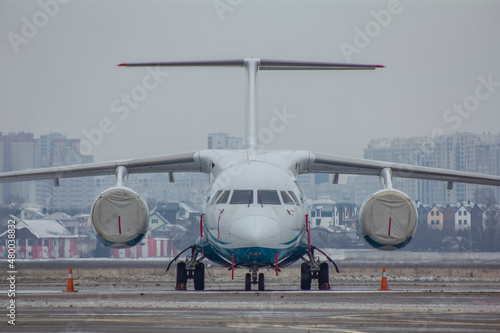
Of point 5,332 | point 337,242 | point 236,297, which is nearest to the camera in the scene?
point 5,332

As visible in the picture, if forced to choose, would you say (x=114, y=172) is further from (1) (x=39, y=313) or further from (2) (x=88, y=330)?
(2) (x=88, y=330)

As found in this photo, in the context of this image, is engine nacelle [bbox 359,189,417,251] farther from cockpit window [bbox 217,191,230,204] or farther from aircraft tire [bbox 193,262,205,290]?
aircraft tire [bbox 193,262,205,290]

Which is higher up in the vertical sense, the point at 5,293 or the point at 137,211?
the point at 137,211

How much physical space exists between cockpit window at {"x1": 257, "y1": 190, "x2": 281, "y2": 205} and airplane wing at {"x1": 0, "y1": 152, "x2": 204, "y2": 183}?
11.3 ft

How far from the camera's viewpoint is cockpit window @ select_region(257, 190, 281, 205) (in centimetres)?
2260

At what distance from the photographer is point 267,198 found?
22688mm

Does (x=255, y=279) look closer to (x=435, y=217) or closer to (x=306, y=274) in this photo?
(x=306, y=274)

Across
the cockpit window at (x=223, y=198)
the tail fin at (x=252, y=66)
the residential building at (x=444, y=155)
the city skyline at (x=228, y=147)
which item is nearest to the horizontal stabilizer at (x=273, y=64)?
the tail fin at (x=252, y=66)

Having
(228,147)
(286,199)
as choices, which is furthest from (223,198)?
A: (228,147)

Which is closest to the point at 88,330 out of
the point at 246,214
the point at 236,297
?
the point at 236,297

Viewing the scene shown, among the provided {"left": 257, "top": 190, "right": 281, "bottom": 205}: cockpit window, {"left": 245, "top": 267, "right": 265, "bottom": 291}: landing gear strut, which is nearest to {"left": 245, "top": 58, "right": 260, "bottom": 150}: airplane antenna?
{"left": 257, "top": 190, "right": 281, "bottom": 205}: cockpit window

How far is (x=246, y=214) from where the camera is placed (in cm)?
2222

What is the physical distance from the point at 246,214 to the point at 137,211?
315 centimetres

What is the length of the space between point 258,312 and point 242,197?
6.92 meters
